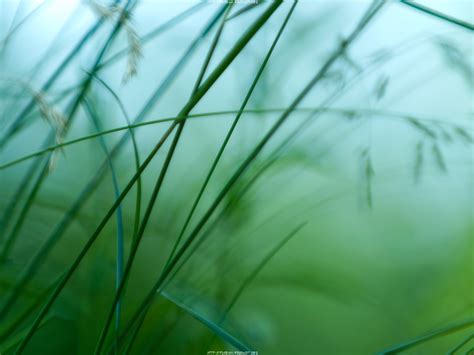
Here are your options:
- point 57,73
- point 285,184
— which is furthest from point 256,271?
point 57,73

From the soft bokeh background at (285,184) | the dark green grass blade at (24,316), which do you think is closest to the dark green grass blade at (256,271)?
the soft bokeh background at (285,184)

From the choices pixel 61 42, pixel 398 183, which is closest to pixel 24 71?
pixel 61 42

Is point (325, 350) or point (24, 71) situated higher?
point (24, 71)

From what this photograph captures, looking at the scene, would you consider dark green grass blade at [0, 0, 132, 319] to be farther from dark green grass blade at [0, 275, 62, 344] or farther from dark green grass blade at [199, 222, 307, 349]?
dark green grass blade at [199, 222, 307, 349]

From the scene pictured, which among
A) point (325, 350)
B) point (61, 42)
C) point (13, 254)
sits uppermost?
point (61, 42)

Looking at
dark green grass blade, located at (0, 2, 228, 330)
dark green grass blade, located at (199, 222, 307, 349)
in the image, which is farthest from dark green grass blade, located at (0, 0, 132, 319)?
dark green grass blade, located at (199, 222, 307, 349)

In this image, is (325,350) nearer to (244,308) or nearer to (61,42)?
(244,308)

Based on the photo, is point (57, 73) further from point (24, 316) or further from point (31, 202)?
point (24, 316)

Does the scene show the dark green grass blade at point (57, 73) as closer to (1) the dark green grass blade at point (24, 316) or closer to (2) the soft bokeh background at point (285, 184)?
(2) the soft bokeh background at point (285, 184)
